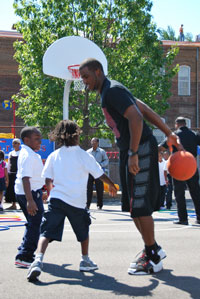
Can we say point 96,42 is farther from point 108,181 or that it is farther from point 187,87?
point 108,181

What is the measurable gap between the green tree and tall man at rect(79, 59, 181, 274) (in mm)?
14495

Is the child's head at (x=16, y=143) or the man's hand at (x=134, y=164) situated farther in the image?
the child's head at (x=16, y=143)

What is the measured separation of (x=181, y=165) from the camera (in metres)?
4.96

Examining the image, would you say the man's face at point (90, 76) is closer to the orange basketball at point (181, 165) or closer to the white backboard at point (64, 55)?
the orange basketball at point (181, 165)

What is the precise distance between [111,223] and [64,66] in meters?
6.04

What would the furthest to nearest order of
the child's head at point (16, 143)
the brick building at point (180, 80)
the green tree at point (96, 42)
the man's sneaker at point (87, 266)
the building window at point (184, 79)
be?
the building window at point (184, 79) → the brick building at point (180, 80) → the green tree at point (96, 42) → the child's head at point (16, 143) → the man's sneaker at point (87, 266)

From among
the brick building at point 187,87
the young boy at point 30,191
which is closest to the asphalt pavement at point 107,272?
the young boy at point 30,191

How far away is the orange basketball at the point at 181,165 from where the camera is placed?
4.95m

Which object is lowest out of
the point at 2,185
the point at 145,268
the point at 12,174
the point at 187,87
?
the point at 2,185

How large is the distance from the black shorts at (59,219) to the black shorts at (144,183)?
57cm

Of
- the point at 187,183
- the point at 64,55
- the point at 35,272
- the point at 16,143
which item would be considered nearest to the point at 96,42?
the point at 64,55

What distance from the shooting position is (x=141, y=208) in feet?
15.4

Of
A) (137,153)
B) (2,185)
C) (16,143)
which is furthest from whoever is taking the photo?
(2,185)

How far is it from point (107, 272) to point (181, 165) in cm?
138
